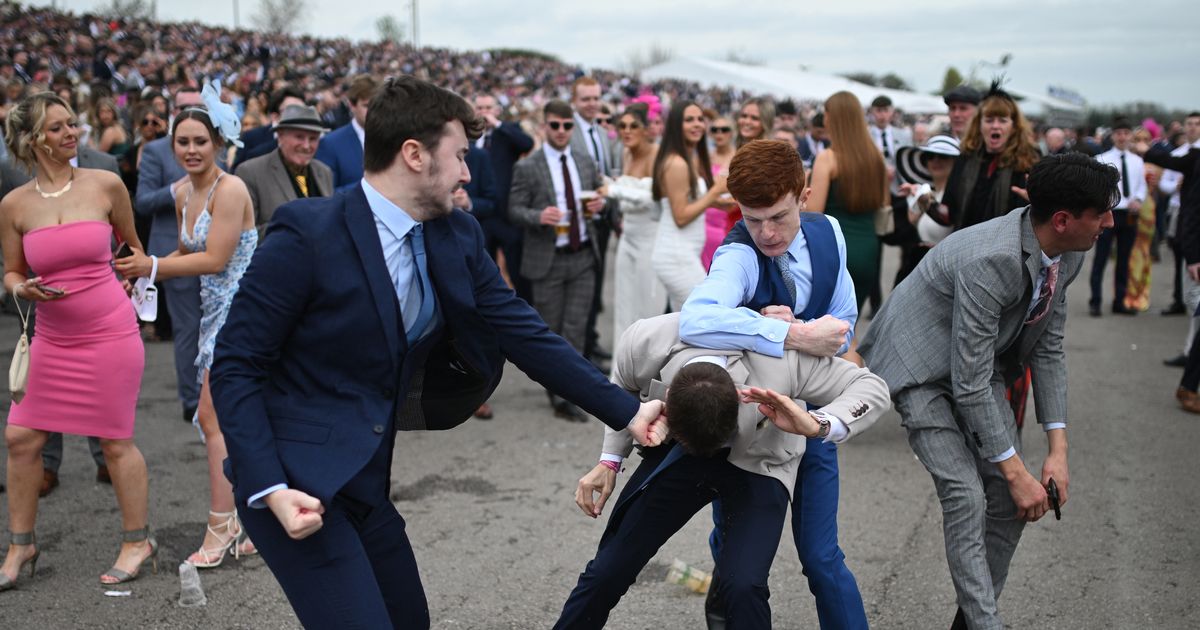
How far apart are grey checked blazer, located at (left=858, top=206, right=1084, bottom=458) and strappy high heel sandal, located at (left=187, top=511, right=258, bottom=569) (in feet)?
9.65

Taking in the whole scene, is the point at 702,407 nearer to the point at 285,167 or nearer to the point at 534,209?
the point at 285,167

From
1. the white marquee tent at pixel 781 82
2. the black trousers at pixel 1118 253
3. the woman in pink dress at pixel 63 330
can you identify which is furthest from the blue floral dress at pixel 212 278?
the white marquee tent at pixel 781 82

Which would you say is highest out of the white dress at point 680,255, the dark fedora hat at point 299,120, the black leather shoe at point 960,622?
the dark fedora hat at point 299,120

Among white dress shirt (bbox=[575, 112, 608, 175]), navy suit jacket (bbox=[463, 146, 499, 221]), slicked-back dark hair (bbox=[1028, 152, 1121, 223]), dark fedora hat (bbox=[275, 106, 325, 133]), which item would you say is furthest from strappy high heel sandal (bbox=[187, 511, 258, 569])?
white dress shirt (bbox=[575, 112, 608, 175])

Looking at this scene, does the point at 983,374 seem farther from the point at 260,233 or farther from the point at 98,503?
the point at 98,503

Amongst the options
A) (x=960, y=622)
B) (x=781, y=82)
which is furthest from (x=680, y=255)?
(x=781, y=82)

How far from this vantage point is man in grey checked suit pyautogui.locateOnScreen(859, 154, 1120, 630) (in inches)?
129

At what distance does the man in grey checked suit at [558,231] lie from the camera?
25.6ft

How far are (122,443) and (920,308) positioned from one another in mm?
3437

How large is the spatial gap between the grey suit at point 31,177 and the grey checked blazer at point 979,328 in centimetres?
380

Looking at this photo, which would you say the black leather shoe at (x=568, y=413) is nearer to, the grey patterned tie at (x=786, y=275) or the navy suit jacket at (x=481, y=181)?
the navy suit jacket at (x=481, y=181)

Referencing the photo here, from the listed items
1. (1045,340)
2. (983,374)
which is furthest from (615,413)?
(1045,340)

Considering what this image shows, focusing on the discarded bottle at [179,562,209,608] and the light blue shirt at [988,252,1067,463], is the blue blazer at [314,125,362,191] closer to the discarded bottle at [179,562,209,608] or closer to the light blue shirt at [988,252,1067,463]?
the discarded bottle at [179,562,209,608]

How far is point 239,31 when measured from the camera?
3856 cm
